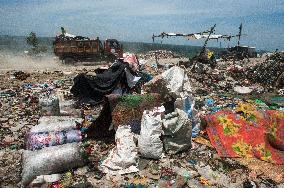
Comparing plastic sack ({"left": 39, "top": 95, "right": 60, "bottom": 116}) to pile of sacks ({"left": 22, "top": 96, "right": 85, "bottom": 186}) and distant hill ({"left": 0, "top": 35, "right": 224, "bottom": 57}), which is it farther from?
distant hill ({"left": 0, "top": 35, "right": 224, "bottom": 57})

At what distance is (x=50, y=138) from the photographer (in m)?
5.26

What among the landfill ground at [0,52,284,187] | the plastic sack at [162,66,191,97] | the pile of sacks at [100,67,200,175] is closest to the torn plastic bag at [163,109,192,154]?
the pile of sacks at [100,67,200,175]

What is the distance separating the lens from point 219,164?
5.33 metres

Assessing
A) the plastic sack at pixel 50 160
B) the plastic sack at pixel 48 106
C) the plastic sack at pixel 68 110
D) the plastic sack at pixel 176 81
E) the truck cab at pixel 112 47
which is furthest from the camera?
the truck cab at pixel 112 47

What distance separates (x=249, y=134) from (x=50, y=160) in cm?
388

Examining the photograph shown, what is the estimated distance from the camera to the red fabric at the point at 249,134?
18.6ft

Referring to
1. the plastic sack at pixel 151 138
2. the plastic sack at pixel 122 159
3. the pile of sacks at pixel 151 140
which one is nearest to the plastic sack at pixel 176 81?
the pile of sacks at pixel 151 140

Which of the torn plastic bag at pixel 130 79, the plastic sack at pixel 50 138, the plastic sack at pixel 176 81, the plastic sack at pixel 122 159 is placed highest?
the plastic sack at pixel 176 81

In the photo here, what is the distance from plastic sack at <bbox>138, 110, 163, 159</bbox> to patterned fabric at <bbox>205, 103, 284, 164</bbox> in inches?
48.7

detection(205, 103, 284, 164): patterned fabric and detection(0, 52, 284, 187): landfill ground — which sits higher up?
detection(205, 103, 284, 164): patterned fabric

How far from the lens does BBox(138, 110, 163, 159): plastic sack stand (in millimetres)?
5345

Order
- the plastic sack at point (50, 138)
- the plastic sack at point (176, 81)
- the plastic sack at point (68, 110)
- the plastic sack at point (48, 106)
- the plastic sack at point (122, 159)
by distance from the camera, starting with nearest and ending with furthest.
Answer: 1. the plastic sack at point (122, 159)
2. the plastic sack at point (50, 138)
3. the plastic sack at point (176, 81)
4. the plastic sack at point (48, 106)
5. the plastic sack at point (68, 110)

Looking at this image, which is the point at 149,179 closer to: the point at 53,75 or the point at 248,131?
the point at 248,131

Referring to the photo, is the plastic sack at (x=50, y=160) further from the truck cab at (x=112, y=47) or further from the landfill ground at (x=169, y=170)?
the truck cab at (x=112, y=47)
